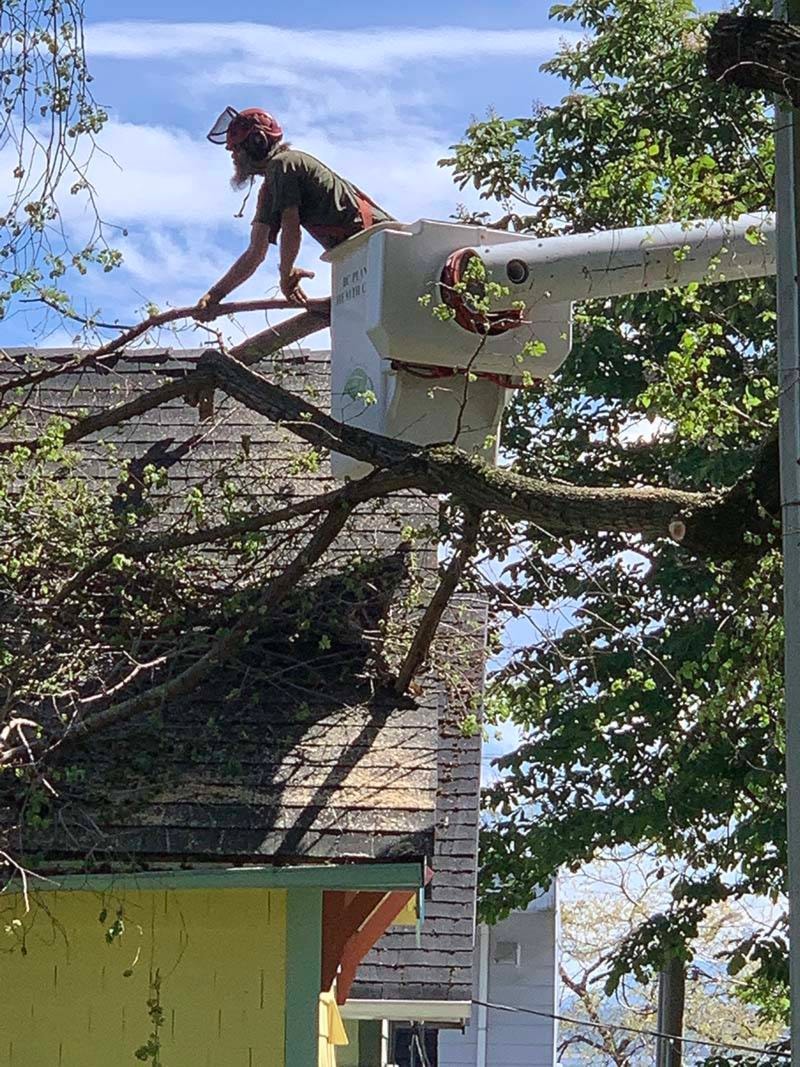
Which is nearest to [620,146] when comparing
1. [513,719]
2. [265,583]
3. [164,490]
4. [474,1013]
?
[513,719]

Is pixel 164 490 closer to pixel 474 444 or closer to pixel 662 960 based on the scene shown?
pixel 474 444

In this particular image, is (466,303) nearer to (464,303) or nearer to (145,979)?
(464,303)

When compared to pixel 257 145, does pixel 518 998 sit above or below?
below

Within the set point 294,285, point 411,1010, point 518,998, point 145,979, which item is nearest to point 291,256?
point 294,285

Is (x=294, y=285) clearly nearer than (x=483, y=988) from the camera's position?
Yes

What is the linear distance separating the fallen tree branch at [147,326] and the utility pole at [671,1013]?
12.1 metres

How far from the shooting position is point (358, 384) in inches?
266

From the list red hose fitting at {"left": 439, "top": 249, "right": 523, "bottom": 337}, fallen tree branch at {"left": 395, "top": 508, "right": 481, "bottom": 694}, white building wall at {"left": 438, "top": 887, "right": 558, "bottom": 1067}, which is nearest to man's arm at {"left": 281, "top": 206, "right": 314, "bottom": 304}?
red hose fitting at {"left": 439, "top": 249, "right": 523, "bottom": 337}

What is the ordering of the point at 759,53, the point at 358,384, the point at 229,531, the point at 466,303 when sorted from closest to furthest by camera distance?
the point at 759,53, the point at 466,303, the point at 358,384, the point at 229,531

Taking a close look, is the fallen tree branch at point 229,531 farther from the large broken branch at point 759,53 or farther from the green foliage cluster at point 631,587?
the green foliage cluster at point 631,587

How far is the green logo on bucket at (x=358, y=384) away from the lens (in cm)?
660

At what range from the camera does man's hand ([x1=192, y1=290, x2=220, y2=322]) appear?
24.6 feet

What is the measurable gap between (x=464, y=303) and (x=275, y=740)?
6.99ft

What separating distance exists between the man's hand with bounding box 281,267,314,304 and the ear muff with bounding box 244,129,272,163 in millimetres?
517
